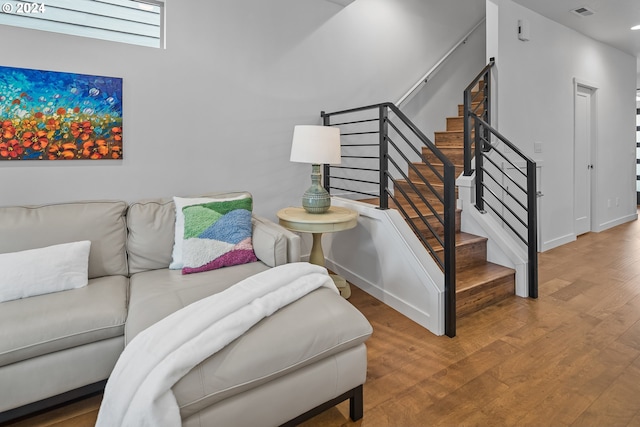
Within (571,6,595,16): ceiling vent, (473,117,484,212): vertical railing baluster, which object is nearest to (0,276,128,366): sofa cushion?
(473,117,484,212): vertical railing baluster

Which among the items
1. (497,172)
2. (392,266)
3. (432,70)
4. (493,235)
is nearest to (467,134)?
(497,172)

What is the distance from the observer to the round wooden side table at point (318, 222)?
2607 mm

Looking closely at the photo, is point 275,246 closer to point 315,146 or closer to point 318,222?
point 318,222

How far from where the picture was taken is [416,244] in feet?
8.51

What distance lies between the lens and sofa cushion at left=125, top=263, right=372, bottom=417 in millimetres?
1260

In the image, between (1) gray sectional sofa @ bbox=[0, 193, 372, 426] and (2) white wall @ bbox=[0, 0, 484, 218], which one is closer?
(1) gray sectional sofa @ bbox=[0, 193, 372, 426]

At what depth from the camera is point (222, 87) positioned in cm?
306

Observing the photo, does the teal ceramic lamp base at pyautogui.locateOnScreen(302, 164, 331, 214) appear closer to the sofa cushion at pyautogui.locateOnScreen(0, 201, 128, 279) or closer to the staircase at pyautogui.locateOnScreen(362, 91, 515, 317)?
the staircase at pyautogui.locateOnScreen(362, 91, 515, 317)

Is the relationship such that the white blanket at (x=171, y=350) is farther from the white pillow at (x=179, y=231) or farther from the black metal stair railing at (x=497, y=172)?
the black metal stair railing at (x=497, y=172)

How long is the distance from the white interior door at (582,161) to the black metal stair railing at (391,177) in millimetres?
2282

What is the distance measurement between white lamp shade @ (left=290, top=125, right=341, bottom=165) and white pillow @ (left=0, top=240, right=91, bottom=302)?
1466 millimetres

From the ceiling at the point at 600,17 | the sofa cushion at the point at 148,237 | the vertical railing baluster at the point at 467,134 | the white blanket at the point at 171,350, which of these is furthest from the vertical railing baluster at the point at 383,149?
the ceiling at the point at 600,17

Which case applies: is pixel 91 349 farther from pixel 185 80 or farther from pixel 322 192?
pixel 185 80

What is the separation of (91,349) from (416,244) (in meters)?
1.99
